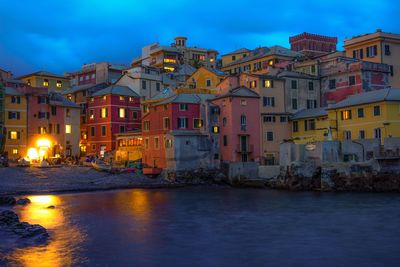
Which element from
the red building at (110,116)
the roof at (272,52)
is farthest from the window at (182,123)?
the roof at (272,52)

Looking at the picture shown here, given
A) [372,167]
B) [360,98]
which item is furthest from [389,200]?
[360,98]

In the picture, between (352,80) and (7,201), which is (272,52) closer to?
(352,80)

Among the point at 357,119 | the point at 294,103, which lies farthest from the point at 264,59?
the point at 357,119

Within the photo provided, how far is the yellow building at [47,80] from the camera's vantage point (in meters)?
119

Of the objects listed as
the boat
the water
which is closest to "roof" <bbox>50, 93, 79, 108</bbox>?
the boat

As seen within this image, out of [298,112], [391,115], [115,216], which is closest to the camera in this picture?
[115,216]

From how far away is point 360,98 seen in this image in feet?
228

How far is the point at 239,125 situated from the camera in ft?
251

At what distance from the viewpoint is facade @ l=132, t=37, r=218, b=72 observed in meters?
135

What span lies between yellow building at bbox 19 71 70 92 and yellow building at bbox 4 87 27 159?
1377 inches

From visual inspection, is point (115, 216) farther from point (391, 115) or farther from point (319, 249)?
point (391, 115)

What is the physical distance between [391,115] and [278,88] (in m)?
20.9

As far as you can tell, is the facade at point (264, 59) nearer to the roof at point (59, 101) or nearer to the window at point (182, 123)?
the window at point (182, 123)

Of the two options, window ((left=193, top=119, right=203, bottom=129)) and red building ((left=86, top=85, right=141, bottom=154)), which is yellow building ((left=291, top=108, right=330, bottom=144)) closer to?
window ((left=193, top=119, right=203, bottom=129))
